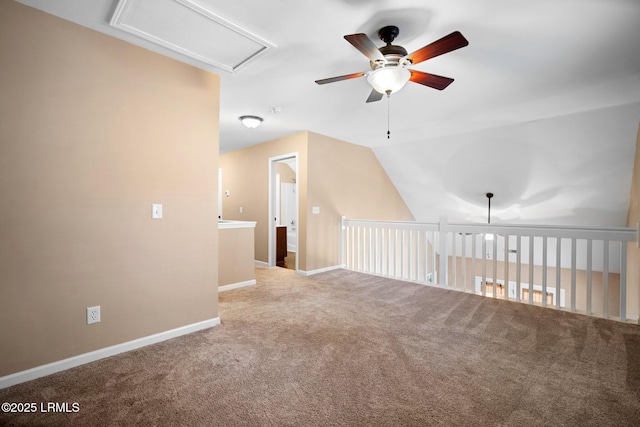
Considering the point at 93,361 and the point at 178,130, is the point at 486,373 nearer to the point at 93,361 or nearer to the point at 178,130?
the point at 93,361

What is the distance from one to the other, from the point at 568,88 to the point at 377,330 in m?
3.24

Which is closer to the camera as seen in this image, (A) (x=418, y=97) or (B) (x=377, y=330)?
(B) (x=377, y=330)

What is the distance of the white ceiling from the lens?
1.96m

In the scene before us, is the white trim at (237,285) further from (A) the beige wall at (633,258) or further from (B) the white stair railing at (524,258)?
(A) the beige wall at (633,258)

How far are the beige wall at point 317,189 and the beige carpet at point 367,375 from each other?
79.0 inches

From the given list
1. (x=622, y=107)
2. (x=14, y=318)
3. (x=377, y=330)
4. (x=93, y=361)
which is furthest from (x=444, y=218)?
(x=14, y=318)

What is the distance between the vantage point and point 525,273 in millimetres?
6984

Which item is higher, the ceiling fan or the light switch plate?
the ceiling fan

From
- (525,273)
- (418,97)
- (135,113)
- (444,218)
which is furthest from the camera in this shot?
(525,273)

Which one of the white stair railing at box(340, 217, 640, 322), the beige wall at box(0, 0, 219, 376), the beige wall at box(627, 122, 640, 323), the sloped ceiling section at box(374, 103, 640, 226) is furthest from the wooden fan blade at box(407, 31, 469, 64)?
the beige wall at box(627, 122, 640, 323)

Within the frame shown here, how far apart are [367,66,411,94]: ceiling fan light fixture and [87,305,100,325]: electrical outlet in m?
2.71

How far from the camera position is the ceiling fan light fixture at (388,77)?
216 centimetres

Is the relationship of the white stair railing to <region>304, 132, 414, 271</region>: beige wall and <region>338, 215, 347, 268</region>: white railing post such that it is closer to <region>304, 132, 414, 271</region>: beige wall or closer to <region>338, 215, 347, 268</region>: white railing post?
<region>338, 215, 347, 268</region>: white railing post

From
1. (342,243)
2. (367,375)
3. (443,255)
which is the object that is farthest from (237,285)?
(443,255)
